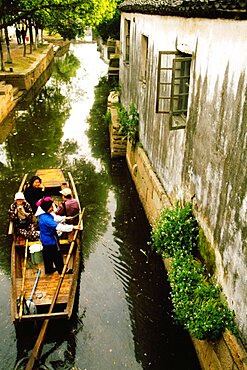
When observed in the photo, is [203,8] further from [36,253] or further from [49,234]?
[36,253]

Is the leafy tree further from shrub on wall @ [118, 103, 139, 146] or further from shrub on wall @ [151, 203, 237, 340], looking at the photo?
shrub on wall @ [151, 203, 237, 340]

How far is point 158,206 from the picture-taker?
1020 cm

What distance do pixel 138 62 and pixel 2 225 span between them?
6.45m

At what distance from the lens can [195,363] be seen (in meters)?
7.28

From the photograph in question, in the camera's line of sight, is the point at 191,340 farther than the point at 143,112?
No

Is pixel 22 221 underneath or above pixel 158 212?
above

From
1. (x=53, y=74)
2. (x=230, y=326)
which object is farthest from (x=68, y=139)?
(x=53, y=74)

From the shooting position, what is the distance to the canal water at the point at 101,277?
7.48m

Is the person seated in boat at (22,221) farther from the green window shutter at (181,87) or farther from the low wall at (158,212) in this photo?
the green window shutter at (181,87)

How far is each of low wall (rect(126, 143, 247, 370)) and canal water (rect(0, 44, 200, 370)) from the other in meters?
0.41

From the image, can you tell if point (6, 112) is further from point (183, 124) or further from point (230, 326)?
point (230, 326)

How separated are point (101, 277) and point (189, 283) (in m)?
3.50

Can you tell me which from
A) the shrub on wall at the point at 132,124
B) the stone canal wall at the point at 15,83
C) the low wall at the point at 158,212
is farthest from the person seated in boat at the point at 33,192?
the stone canal wall at the point at 15,83

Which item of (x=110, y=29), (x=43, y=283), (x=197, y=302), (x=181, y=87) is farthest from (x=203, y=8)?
(x=110, y=29)
